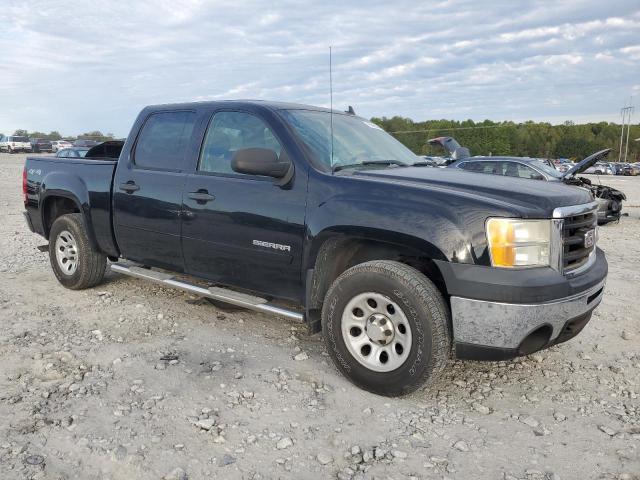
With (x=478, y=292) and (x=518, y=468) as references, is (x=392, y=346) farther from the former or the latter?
(x=518, y=468)

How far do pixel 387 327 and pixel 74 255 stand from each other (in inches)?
148

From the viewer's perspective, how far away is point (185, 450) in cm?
284

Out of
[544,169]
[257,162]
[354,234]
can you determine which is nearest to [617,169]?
[544,169]

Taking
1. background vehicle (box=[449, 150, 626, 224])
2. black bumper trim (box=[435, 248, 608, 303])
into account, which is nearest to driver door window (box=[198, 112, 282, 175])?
black bumper trim (box=[435, 248, 608, 303])

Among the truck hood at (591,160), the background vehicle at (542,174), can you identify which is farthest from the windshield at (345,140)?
the background vehicle at (542,174)

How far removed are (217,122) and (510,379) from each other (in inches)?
115

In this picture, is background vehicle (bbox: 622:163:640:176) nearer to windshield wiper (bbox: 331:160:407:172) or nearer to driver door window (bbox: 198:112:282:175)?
windshield wiper (bbox: 331:160:407:172)

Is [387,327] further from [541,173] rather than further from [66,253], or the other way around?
[541,173]

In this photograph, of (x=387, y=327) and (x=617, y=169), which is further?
(x=617, y=169)

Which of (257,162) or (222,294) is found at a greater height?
(257,162)

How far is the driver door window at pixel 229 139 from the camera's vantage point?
4109 mm

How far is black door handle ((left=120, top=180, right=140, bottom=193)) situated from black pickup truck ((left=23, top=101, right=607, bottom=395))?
0.02 meters

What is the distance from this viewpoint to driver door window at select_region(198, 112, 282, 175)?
411 cm

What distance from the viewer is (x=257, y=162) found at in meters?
3.63
